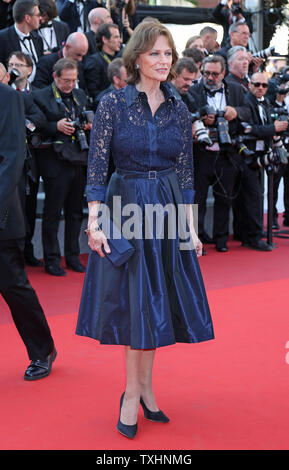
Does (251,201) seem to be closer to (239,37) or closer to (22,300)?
(239,37)

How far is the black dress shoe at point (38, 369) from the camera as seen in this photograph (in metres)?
3.29

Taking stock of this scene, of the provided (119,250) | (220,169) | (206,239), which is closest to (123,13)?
(220,169)

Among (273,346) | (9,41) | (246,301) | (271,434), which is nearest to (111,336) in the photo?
(271,434)

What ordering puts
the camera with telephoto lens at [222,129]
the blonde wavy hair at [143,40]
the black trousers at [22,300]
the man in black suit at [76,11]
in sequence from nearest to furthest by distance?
the blonde wavy hair at [143,40] < the black trousers at [22,300] < the camera with telephoto lens at [222,129] < the man in black suit at [76,11]

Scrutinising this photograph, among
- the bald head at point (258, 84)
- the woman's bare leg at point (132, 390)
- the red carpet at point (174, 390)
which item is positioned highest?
the bald head at point (258, 84)

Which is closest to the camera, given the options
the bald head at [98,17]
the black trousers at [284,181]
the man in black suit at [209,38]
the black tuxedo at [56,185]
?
the black tuxedo at [56,185]

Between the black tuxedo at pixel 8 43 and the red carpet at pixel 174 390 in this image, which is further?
the black tuxedo at pixel 8 43

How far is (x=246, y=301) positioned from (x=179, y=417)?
6.82 ft

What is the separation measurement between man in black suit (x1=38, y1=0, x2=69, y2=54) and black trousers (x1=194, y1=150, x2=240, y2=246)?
1779 millimetres

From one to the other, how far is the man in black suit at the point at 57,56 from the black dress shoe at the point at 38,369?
3275mm

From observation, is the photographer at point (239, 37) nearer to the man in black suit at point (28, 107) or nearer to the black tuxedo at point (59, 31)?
the black tuxedo at point (59, 31)

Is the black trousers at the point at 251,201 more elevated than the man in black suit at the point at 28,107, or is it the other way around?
the man in black suit at the point at 28,107

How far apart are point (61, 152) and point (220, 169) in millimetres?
1874

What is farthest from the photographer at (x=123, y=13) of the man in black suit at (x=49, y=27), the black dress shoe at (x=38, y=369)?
the black dress shoe at (x=38, y=369)
